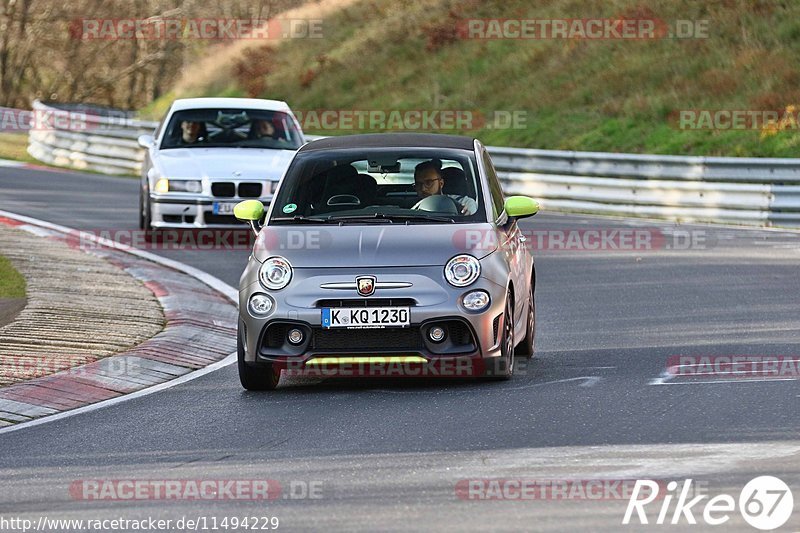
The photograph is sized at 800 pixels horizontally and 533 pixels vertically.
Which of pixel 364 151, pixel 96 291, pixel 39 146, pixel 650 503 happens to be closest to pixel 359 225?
pixel 364 151

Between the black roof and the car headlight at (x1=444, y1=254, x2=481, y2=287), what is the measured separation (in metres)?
1.44

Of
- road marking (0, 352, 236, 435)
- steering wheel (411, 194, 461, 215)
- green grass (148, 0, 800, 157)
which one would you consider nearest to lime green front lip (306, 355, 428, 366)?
steering wheel (411, 194, 461, 215)

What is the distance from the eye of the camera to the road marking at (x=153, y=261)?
950 centimetres

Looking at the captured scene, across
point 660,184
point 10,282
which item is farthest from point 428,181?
point 660,184

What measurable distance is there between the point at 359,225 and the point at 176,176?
860cm

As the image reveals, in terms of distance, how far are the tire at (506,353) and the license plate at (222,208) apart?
8.53 meters

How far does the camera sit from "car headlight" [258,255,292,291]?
32.1 ft

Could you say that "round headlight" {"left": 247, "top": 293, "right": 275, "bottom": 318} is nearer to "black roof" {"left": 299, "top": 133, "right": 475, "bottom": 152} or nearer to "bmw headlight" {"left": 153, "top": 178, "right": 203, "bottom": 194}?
"black roof" {"left": 299, "top": 133, "right": 475, "bottom": 152}

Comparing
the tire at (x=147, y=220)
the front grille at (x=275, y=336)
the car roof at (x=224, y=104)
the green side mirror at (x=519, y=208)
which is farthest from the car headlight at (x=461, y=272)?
the car roof at (x=224, y=104)

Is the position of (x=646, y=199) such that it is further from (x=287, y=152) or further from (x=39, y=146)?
(x=39, y=146)

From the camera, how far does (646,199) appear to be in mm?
23453

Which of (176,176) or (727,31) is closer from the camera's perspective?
(176,176)

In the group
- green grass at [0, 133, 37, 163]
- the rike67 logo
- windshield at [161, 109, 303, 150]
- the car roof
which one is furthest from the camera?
green grass at [0, 133, 37, 163]

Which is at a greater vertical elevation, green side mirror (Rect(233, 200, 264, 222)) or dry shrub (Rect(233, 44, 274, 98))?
dry shrub (Rect(233, 44, 274, 98))
